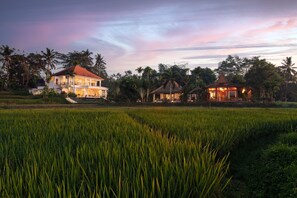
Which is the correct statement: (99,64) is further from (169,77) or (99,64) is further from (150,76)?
(169,77)

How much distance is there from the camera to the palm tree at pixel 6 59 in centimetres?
4853

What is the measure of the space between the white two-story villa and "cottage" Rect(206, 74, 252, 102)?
20046 mm

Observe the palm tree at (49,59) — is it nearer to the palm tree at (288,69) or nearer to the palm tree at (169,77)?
the palm tree at (169,77)

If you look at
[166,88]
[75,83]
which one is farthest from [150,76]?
[75,83]

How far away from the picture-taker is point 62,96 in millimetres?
41250

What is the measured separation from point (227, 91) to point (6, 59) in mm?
35489

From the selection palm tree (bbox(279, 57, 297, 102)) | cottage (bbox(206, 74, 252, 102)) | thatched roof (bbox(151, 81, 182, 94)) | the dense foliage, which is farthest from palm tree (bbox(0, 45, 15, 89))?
palm tree (bbox(279, 57, 297, 102))

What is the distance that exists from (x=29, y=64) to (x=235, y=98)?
35084 mm

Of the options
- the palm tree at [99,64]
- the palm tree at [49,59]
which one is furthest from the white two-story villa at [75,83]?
the palm tree at [99,64]

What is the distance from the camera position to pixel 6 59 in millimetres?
48656

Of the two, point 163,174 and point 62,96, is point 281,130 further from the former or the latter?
point 62,96

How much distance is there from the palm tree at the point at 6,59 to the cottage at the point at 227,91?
107ft

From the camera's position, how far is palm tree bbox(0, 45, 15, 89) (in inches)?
1911

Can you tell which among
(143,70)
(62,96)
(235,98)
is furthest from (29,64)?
(235,98)
